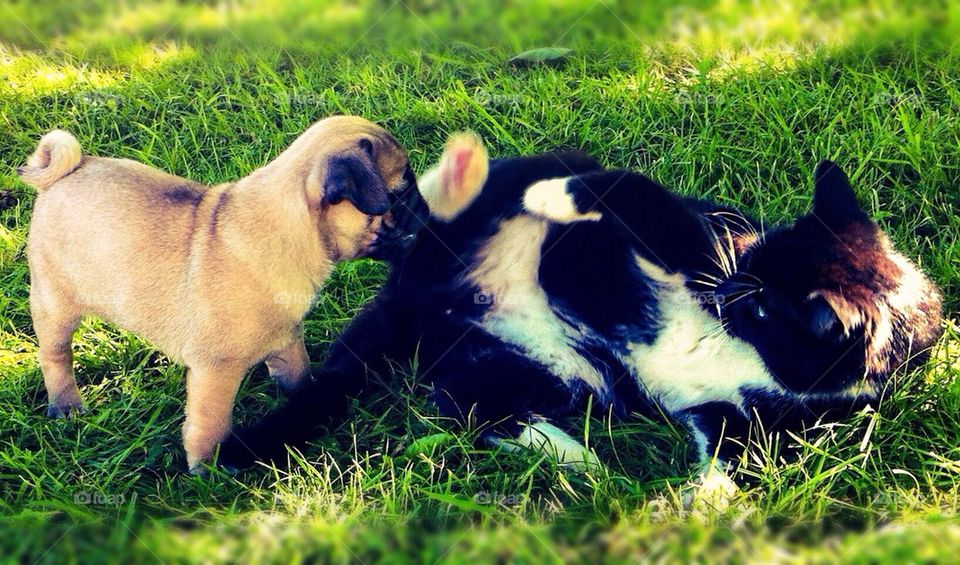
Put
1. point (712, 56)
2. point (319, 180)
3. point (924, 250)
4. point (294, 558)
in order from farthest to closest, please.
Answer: point (712, 56) < point (924, 250) < point (319, 180) < point (294, 558)

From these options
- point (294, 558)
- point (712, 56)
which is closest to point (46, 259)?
point (294, 558)

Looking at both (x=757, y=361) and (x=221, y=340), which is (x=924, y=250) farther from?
(x=221, y=340)

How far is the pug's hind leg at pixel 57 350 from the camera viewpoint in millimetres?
2896

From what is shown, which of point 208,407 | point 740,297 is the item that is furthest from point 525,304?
point 208,407

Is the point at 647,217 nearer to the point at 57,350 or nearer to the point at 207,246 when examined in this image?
the point at 207,246

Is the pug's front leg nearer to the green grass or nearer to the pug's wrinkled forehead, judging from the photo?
the green grass

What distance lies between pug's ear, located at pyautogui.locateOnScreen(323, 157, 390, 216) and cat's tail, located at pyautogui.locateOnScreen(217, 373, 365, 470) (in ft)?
2.45

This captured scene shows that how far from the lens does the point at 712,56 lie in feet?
14.2

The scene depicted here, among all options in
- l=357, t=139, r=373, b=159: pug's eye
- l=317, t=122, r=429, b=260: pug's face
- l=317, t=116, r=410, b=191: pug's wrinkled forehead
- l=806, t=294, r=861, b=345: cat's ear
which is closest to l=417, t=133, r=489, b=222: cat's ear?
l=317, t=122, r=429, b=260: pug's face

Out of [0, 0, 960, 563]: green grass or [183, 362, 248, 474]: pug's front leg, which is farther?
[183, 362, 248, 474]: pug's front leg

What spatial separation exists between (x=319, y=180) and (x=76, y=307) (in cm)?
103

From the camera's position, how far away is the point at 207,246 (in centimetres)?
273

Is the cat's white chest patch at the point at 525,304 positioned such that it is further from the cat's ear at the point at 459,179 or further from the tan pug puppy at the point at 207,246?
the tan pug puppy at the point at 207,246

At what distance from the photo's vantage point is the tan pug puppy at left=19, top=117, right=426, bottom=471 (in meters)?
2.70
